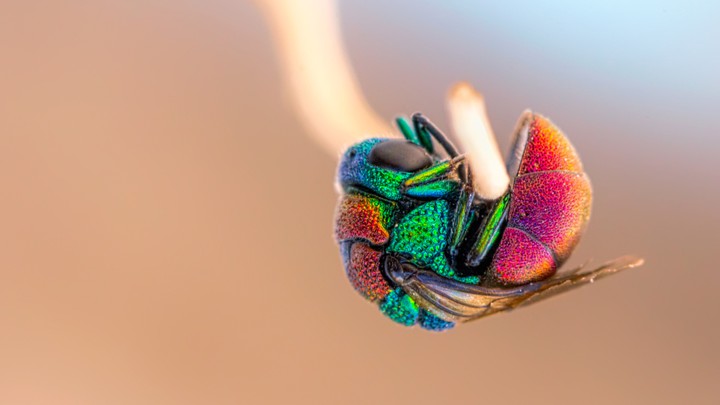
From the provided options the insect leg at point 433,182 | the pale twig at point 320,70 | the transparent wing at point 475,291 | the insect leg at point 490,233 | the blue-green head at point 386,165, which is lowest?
the transparent wing at point 475,291

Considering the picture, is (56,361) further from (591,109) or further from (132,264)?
(591,109)

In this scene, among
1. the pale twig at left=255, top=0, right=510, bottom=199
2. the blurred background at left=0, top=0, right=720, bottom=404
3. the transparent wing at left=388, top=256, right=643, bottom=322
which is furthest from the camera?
the blurred background at left=0, top=0, right=720, bottom=404

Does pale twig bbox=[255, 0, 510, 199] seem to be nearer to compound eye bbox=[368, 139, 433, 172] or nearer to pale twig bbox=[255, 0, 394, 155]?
pale twig bbox=[255, 0, 394, 155]

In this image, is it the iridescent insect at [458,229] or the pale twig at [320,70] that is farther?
the pale twig at [320,70]

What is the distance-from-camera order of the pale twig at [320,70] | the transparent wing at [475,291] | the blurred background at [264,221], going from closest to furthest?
the transparent wing at [475,291] → the pale twig at [320,70] → the blurred background at [264,221]

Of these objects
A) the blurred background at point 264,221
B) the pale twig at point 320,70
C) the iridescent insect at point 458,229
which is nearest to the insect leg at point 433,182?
the iridescent insect at point 458,229

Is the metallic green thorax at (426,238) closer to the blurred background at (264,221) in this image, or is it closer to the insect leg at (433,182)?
the insect leg at (433,182)

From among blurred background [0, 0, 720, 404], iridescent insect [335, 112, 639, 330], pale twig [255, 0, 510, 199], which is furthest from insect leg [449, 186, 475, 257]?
blurred background [0, 0, 720, 404]
